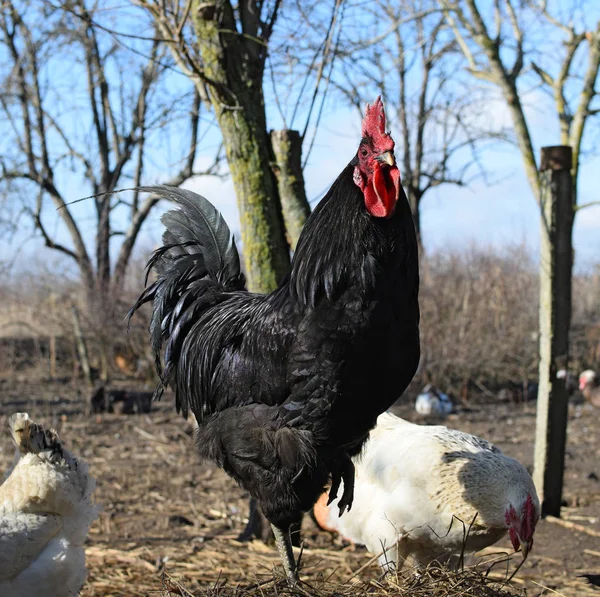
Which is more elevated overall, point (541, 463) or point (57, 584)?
point (541, 463)

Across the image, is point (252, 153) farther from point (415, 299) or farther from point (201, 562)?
point (201, 562)

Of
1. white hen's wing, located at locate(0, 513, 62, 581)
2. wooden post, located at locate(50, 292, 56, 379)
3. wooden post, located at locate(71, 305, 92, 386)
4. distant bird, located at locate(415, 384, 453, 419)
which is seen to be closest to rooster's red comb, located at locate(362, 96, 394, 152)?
white hen's wing, located at locate(0, 513, 62, 581)

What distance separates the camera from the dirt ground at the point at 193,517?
14.7 feet

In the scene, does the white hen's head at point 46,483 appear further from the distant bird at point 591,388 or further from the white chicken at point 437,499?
the distant bird at point 591,388

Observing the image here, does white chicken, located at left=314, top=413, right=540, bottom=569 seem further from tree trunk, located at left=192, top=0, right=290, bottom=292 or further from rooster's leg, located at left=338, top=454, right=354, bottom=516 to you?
tree trunk, located at left=192, top=0, right=290, bottom=292

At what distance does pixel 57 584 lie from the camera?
3.75 metres

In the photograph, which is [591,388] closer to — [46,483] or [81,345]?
[81,345]

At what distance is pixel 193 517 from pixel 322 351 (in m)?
3.50

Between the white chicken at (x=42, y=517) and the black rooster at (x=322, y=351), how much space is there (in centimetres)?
95

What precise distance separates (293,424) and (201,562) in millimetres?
2121

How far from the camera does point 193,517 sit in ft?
19.4

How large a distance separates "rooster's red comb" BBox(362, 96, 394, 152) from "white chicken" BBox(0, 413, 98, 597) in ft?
8.60

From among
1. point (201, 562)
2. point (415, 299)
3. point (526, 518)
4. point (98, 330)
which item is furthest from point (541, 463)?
point (98, 330)

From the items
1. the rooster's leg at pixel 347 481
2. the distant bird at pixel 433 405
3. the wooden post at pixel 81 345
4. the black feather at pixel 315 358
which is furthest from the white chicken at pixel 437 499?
the wooden post at pixel 81 345
